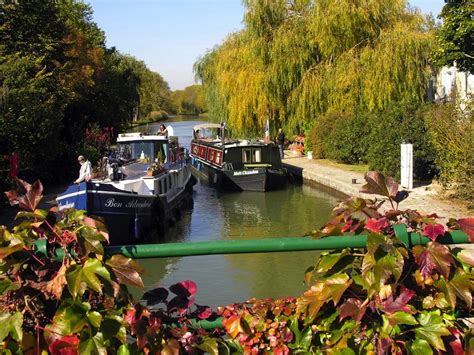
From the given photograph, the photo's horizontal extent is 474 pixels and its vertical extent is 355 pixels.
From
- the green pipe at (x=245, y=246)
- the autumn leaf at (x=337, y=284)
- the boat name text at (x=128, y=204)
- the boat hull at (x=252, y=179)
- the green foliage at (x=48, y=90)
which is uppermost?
the green foliage at (x=48, y=90)

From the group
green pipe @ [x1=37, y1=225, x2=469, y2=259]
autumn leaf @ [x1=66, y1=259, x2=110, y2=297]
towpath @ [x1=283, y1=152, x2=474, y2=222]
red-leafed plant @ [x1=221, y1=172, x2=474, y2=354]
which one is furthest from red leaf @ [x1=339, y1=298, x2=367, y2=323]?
towpath @ [x1=283, y1=152, x2=474, y2=222]

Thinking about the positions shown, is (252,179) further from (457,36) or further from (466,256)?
(466,256)

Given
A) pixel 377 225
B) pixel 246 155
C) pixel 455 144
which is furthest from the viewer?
pixel 246 155

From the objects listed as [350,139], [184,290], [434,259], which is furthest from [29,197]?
[350,139]

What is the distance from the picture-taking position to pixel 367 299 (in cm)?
252

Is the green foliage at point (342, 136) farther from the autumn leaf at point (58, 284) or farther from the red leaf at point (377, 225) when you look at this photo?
the autumn leaf at point (58, 284)

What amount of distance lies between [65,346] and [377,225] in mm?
1408

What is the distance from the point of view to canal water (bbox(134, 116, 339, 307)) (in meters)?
10.8

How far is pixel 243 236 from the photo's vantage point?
16.0 meters

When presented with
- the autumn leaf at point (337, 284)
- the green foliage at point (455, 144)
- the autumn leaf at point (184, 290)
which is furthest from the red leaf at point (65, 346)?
the green foliage at point (455, 144)

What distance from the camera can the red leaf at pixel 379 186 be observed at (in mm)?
2771

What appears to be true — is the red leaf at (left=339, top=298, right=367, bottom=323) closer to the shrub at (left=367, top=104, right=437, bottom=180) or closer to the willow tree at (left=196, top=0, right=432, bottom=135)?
the shrub at (left=367, top=104, right=437, bottom=180)

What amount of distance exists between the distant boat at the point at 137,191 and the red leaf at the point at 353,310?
8.92 m

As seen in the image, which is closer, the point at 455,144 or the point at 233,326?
the point at 233,326
